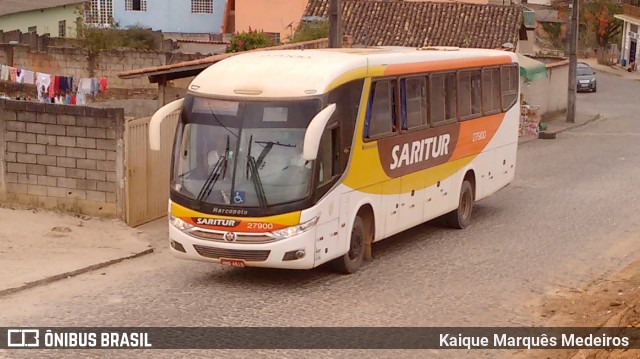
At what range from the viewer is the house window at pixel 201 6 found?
67.8 m

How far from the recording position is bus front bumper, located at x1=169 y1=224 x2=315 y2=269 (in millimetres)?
15141

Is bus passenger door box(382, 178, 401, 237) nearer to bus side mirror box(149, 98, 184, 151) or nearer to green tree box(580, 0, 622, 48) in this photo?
bus side mirror box(149, 98, 184, 151)

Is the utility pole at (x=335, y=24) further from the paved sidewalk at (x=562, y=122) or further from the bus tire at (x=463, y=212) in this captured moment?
the paved sidewalk at (x=562, y=122)

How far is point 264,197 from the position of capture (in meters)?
15.1

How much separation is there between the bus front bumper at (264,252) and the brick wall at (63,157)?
4.54 metres

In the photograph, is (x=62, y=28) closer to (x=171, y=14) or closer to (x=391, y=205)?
(x=171, y=14)

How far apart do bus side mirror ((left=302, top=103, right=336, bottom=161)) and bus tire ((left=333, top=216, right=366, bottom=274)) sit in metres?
2.12

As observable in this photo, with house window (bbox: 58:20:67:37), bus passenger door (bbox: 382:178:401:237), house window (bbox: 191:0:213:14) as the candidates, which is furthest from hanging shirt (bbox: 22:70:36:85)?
house window (bbox: 191:0:213:14)

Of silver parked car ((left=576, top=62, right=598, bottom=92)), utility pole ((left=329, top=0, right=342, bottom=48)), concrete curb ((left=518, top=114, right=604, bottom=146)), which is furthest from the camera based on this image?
silver parked car ((left=576, top=62, right=598, bottom=92))

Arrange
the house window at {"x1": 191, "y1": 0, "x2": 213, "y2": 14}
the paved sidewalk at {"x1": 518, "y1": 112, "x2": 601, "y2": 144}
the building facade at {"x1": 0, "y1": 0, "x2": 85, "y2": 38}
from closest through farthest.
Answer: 1. the paved sidewalk at {"x1": 518, "y1": 112, "x2": 601, "y2": 144}
2. the building facade at {"x1": 0, "y1": 0, "x2": 85, "y2": 38}
3. the house window at {"x1": 191, "y1": 0, "x2": 213, "y2": 14}

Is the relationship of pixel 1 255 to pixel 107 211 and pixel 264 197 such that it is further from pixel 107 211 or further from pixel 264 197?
pixel 264 197

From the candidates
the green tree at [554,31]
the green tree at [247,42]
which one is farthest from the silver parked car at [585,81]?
the green tree at [554,31]

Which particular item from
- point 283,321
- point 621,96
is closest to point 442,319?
point 283,321

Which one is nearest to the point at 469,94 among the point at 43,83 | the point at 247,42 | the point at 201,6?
the point at 43,83
